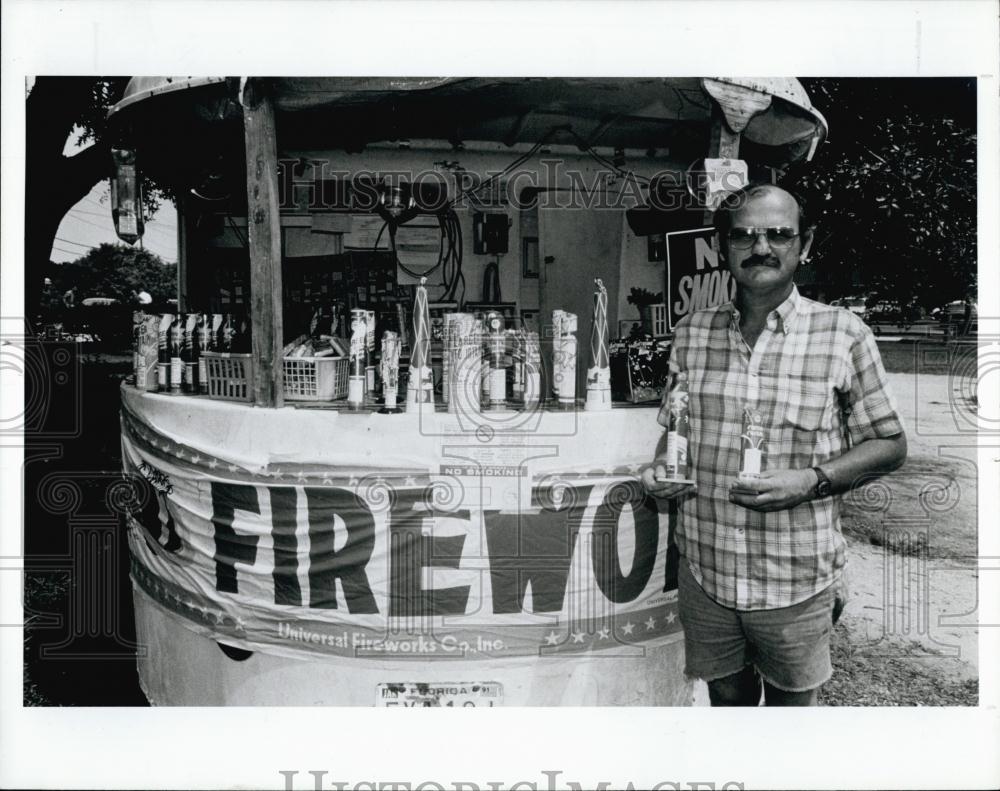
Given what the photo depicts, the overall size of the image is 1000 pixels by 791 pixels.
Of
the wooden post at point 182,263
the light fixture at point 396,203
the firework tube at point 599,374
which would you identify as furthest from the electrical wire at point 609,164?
the wooden post at point 182,263

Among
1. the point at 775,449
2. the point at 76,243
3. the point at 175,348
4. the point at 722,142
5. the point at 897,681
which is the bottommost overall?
the point at 897,681

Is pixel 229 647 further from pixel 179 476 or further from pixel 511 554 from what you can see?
pixel 511 554

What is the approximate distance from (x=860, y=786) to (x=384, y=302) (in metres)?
4.30

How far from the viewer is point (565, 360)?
3953 millimetres

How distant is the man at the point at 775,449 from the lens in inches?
119

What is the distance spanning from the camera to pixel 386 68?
3498mm

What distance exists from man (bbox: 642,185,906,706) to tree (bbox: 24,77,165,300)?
112 inches

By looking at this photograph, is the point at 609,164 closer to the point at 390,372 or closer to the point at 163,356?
the point at 390,372

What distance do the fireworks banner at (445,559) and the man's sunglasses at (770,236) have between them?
1111 millimetres

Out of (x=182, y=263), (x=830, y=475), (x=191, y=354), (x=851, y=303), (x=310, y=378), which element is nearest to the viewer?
(x=830, y=475)

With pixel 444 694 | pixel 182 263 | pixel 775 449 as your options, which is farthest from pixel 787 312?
pixel 182 263

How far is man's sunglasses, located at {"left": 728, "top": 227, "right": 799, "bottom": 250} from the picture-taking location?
10.3 ft

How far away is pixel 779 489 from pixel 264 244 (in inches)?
94.4

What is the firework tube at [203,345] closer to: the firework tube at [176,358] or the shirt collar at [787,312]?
the firework tube at [176,358]
